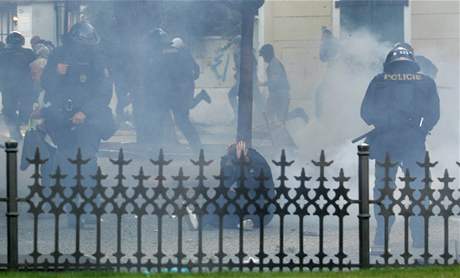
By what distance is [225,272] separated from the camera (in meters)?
7.84

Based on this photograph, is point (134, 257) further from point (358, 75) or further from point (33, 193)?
point (358, 75)

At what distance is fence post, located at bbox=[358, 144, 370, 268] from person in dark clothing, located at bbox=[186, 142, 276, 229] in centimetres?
55

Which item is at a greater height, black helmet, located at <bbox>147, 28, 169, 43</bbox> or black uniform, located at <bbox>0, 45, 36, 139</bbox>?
black helmet, located at <bbox>147, 28, 169, 43</bbox>

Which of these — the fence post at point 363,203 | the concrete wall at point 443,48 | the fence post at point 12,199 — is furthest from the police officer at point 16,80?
the fence post at point 363,203

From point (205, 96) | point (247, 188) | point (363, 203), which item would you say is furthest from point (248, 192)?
point (205, 96)

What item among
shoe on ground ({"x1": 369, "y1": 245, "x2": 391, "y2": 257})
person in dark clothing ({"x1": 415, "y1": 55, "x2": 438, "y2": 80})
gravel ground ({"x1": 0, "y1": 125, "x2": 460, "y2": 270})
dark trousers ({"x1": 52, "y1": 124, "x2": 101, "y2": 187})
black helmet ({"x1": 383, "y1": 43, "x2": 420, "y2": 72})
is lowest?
shoe on ground ({"x1": 369, "y1": 245, "x2": 391, "y2": 257})

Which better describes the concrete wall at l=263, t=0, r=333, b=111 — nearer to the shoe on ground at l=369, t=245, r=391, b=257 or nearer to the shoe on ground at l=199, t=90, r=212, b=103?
the shoe on ground at l=199, t=90, r=212, b=103

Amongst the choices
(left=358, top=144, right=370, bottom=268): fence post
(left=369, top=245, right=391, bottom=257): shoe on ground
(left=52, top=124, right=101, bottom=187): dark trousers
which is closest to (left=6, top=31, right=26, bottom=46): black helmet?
(left=52, top=124, right=101, bottom=187): dark trousers

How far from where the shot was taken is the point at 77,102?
35.0 ft

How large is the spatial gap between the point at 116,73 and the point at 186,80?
1.13 meters

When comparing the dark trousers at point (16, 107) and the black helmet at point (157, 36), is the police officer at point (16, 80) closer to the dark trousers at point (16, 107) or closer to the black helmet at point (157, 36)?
the dark trousers at point (16, 107)

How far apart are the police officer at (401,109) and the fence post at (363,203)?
196 centimetres

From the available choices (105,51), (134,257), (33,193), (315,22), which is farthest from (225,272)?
(315,22)

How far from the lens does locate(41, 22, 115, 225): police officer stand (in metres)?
10.7
